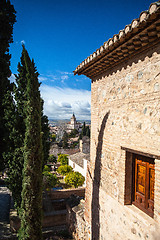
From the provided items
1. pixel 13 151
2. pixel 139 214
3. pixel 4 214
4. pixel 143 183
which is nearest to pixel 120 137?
pixel 143 183

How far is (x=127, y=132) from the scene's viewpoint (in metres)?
3.26

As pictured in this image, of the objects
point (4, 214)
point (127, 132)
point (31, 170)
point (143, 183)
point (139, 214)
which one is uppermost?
point (127, 132)

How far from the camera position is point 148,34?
8.22 ft

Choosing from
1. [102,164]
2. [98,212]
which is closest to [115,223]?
[98,212]

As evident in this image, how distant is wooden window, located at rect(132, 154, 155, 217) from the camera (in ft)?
9.54

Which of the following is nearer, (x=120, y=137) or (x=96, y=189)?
(x=120, y=137)

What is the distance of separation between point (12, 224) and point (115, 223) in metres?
5.49

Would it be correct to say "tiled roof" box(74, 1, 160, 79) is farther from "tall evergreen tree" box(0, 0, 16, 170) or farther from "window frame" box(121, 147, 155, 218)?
"tall evergreen tree" box(0, 0, 16, 170)

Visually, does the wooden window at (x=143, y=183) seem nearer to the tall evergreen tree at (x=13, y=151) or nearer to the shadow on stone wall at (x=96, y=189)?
→ the shadow on stone wall at (x=96, y=189)

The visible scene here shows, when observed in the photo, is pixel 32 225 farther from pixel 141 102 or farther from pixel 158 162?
pixel 141 102

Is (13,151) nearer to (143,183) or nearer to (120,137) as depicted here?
(120,137)

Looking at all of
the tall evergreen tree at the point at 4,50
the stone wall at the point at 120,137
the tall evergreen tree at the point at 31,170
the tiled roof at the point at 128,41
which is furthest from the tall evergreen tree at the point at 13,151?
the tiled roof at the point at 128,41

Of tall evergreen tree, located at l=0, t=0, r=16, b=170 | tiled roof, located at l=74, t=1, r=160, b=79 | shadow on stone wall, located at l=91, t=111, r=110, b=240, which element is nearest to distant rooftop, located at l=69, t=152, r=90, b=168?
tall evergreen tree, located at l=0, t=0, r=16, b=170

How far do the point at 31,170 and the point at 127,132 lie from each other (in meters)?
2.65
